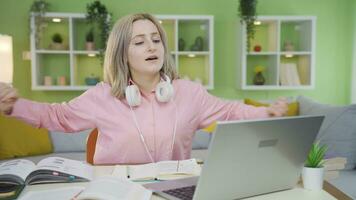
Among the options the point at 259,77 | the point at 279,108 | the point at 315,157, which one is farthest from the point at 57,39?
the point at 315,157

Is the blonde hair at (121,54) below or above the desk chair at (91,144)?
above

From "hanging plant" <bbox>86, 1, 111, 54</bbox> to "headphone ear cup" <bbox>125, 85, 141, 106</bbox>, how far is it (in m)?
2.07

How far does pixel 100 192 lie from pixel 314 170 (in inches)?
23.6

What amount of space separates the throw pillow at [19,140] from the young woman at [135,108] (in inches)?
57.3

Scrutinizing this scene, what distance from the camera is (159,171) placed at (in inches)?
49.6

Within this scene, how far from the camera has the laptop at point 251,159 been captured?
85 centimetres

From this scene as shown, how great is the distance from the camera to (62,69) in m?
3.68

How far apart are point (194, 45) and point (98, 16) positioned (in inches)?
36.6

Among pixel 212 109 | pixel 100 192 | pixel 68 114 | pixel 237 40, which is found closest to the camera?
pixel 100 192

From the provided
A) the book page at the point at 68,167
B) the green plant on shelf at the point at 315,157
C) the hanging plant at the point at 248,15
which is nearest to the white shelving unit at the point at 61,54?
the hanging plant at the point at 248,15

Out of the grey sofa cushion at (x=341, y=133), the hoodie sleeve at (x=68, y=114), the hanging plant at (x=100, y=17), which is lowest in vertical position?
the grey sofa cushion at (x=341, y=133)

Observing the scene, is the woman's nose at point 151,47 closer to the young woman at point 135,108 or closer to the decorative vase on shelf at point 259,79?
the young woman at point 135,108

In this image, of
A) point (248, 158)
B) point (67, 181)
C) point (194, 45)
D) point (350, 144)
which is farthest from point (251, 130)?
point (194, 45)

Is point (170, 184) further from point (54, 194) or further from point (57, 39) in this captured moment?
point (57, 39)
